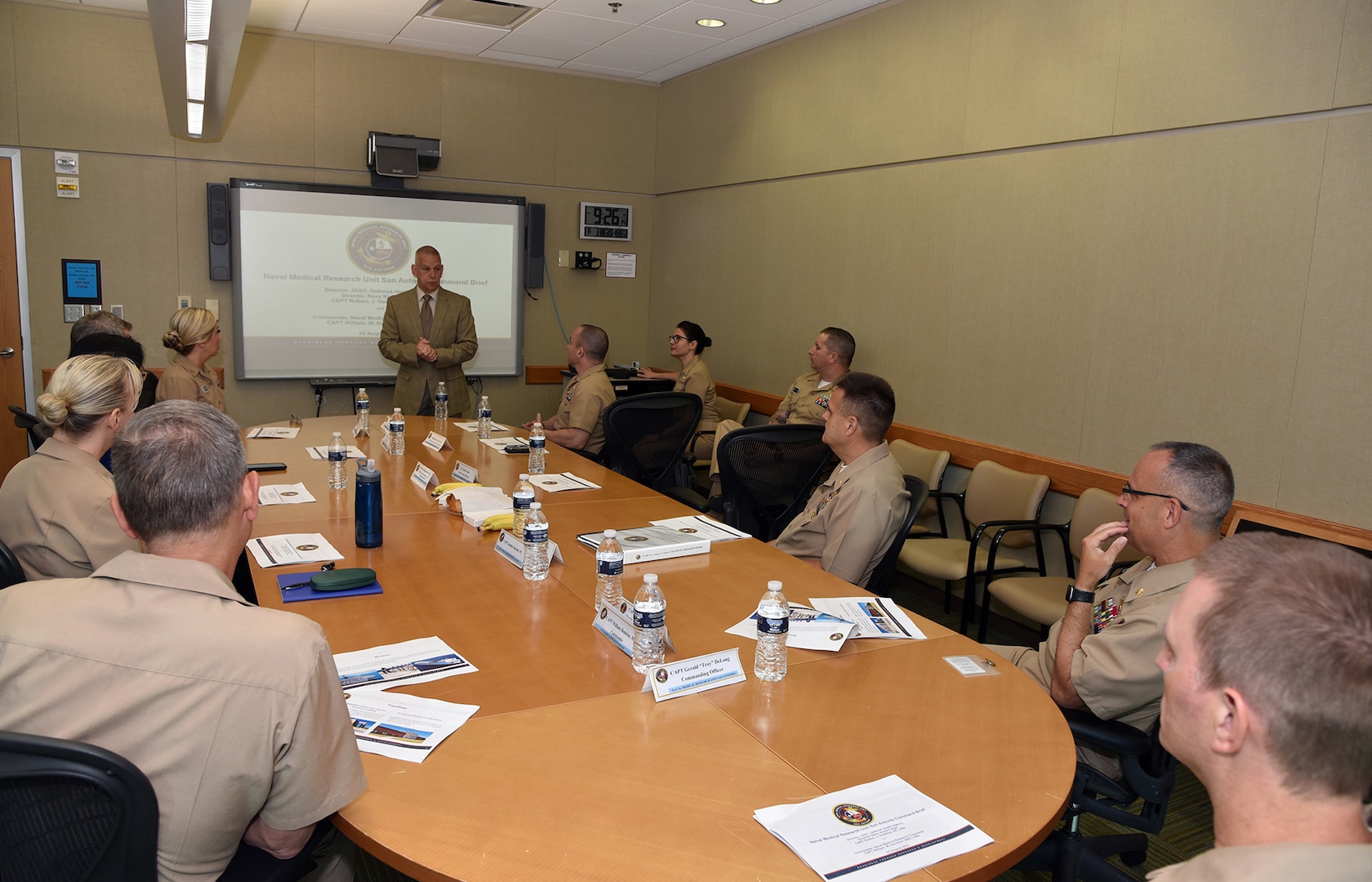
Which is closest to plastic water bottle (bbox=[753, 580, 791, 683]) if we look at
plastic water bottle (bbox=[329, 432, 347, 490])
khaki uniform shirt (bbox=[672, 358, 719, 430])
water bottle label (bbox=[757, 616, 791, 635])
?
water bottle label (bbox=[757, 616, 791, 635])

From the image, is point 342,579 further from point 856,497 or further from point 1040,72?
point 1040,72

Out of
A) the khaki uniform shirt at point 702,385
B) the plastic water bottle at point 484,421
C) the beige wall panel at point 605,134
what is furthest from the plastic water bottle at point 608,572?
the beige wall panel at point 605,134

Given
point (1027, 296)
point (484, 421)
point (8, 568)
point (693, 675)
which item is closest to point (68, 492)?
point (8, 568)

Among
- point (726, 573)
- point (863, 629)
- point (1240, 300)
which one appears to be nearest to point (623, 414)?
point (726, 573)

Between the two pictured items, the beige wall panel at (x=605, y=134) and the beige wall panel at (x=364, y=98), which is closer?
the beige wall panel at (x=364, y=98)

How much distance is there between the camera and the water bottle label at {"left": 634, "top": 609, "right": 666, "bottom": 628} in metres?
1.94

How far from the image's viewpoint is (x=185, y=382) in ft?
14.2

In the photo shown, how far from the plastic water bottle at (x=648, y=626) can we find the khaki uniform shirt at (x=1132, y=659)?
3.15 feet

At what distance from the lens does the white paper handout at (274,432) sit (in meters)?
4.72

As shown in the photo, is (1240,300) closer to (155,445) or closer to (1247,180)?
(1247,180)

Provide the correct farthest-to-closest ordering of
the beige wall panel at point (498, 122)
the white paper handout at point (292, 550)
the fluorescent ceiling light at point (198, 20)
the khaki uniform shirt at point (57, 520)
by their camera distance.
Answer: the beige wall panel at point (498, 122) < the fluorescent ceiling light at point (198, 20) < the white paper handout at point (292, 550) < the khaki uniform shirt at point (57, 520)

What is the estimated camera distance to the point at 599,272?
8102mm

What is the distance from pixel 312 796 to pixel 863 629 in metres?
1.34

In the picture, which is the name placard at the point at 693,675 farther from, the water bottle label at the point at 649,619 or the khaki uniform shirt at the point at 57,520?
the khaki uniform shirt at the point at 57,520
